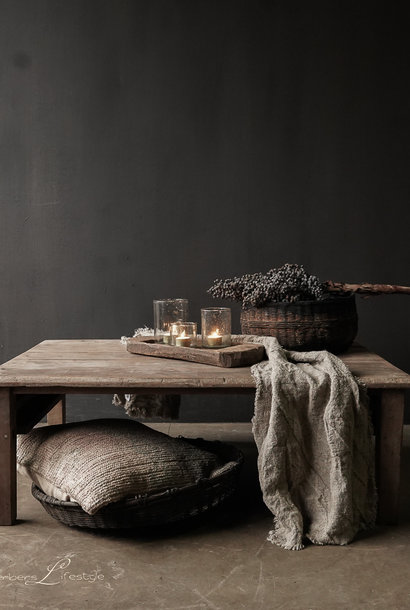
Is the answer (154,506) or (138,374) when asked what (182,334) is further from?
(154,506)

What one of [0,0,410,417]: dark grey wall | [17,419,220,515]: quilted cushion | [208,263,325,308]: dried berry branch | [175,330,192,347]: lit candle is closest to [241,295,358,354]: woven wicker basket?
[208,263,325,308]: dried berry branch

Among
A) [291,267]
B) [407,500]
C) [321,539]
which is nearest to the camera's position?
[321,539]

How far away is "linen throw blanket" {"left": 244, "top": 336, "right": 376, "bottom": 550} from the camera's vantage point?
1730mm

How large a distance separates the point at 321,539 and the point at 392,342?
1.44 m

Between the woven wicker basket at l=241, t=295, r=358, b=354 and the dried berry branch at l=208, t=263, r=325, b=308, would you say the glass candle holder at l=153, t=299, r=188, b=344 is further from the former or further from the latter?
the woven wicker basket at l=241, t=295, r=358, b=354

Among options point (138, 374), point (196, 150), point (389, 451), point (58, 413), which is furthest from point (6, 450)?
point (196, 150)

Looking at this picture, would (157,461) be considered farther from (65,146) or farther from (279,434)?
(65,146)

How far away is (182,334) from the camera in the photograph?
7.10ft

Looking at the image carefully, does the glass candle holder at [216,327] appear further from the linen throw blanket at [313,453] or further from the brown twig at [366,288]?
the brown twig at [366,288]

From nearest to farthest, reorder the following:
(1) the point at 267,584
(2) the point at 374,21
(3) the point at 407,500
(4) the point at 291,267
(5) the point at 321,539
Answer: (1) the point at 267,584 → (5) the point at 321,539 → (3) the point at 407,500 → (4) the point at 291,267 → (2) the point at 374,21

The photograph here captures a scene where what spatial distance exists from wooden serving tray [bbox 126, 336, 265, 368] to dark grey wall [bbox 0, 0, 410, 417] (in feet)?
2.82

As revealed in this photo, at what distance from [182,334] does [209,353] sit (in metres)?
0.22

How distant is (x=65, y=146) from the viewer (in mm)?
2963

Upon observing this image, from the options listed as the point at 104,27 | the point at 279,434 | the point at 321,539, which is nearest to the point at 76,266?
the point at 104,27
